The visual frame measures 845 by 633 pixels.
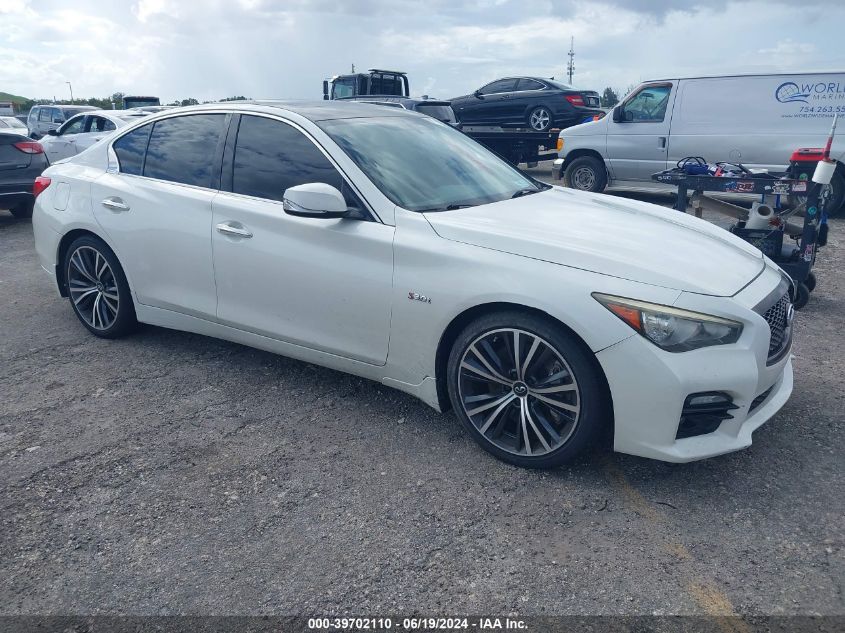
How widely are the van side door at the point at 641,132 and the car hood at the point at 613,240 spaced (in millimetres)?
7116

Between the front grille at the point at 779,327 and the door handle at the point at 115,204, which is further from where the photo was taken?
the door handle at the point at 115,204

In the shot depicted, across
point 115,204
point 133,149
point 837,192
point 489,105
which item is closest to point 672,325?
point 115,204

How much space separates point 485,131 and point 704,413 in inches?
531

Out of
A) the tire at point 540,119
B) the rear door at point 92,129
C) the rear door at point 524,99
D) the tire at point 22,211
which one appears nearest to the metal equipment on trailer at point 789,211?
the tire at point 540,119

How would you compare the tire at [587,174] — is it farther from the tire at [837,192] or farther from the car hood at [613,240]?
the car hood at [613,240]

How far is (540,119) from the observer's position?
595 inches

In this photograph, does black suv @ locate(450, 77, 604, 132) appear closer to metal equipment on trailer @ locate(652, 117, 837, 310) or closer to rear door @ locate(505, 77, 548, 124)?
rear door @ locate(505, 77, 548, 124)

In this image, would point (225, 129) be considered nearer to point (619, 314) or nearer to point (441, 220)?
point (441, 220)

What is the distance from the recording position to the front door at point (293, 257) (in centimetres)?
356

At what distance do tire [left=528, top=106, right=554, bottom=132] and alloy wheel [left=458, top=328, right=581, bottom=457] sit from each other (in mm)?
12608

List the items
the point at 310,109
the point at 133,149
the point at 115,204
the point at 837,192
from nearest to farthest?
1. the point at 310,109
2. the point at 115,204
3. the point at 133,149
4. the point at 837,192

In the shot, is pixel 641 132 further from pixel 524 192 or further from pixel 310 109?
pixel 310 109

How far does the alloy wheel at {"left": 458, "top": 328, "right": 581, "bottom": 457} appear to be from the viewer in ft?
10.2

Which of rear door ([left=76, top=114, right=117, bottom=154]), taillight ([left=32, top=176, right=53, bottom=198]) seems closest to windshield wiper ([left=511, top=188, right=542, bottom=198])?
taillight ([left=32, top=176, right=53, bottom=198])
